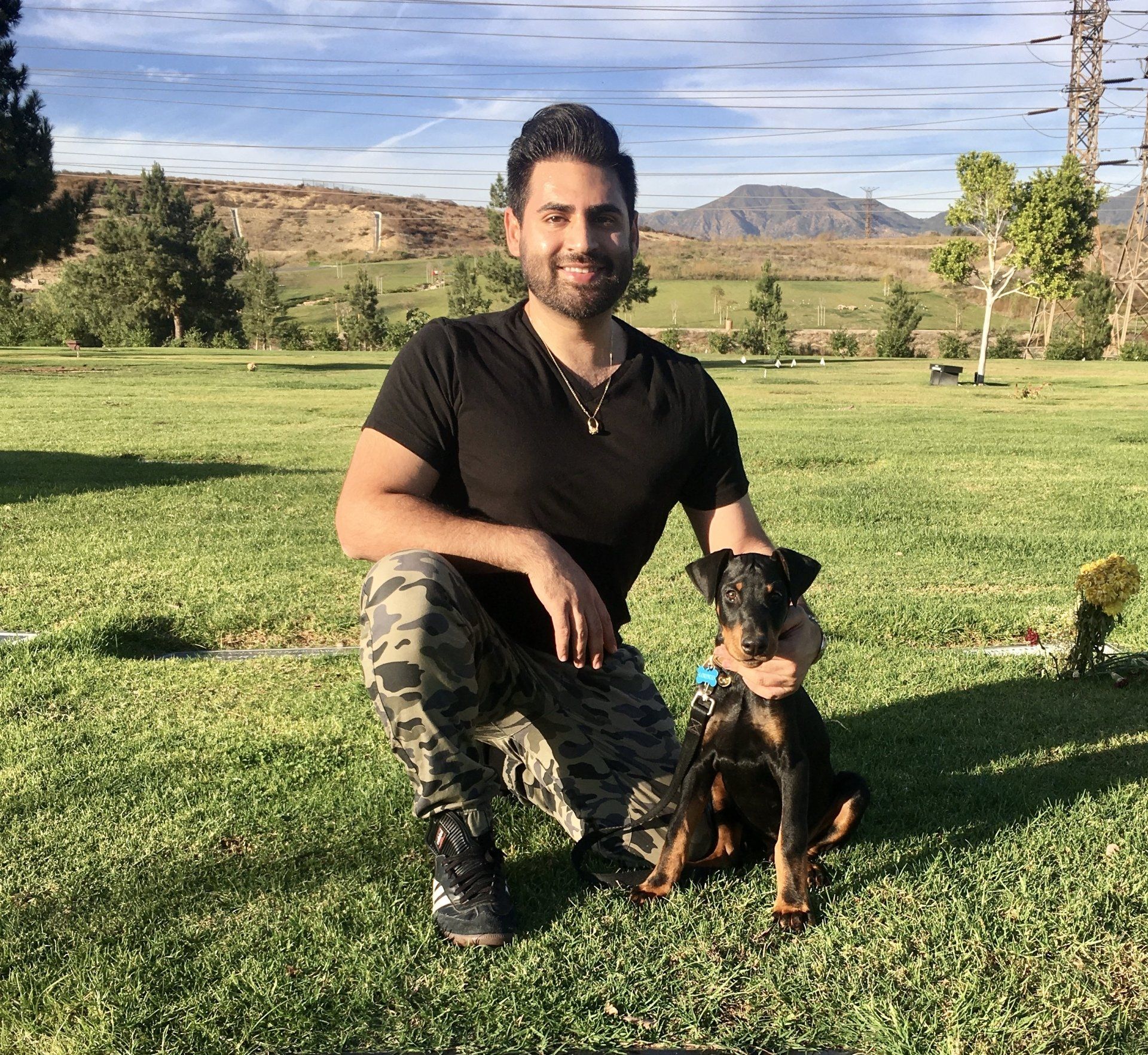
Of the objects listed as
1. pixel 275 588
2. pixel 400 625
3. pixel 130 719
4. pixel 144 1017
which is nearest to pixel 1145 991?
pixel 400 625

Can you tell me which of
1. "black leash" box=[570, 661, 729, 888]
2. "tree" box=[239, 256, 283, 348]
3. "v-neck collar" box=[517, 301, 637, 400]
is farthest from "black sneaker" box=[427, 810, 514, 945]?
"tree" box=[239, 256, 283, 348]

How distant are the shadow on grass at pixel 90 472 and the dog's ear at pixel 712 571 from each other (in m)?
7.43

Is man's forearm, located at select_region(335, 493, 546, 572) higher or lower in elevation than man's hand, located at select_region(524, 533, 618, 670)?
higher

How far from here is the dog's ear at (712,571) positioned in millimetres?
2557

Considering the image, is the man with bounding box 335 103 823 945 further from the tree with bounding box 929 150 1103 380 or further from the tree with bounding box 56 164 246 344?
the tree with bounding box 56 164 246 344

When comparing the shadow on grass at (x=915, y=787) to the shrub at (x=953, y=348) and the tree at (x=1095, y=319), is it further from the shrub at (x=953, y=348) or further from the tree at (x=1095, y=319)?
the tree at (x=1095, y=319)

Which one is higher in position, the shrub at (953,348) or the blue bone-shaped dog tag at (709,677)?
the shrub at (953,348)

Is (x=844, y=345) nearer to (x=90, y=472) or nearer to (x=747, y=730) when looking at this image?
(x=90, y=472)

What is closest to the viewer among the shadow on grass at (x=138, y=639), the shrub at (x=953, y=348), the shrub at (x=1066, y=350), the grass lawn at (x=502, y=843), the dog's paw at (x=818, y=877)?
the grass lawn at (x=502, y=843)

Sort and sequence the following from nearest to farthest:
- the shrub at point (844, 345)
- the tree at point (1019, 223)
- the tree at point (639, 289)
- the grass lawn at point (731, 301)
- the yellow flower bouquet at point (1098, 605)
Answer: the yellow flower bouquet at point (1098, 605) → the tree at point (1019, 223) → the tree at point (639, 289) → the shrub at point (844, 345) → the grass lawn at point (731, 301)

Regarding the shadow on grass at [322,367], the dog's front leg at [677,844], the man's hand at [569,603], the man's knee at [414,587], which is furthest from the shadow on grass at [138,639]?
the shadow on grass at [322,367]

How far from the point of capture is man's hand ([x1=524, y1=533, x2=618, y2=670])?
2492mm

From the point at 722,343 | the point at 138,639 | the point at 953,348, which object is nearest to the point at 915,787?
the point at 138,639

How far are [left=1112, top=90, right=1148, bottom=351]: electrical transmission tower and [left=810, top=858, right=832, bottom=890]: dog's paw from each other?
162 ft
